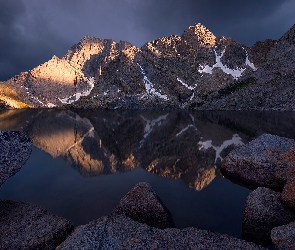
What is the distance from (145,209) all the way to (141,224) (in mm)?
Answer: 3357

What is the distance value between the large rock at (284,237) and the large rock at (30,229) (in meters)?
12.6

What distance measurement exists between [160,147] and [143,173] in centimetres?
1703

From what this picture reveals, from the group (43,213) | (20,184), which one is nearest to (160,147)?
(20,184)

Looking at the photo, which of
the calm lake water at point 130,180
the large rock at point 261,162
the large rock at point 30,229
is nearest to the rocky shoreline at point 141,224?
the large rock at point 30,229

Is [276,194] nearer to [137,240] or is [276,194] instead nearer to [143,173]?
[137,240]

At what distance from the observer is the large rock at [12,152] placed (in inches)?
767

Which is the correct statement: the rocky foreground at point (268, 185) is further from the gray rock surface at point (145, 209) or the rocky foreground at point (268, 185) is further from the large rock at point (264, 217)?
the gray rock surface at point (145, 209)

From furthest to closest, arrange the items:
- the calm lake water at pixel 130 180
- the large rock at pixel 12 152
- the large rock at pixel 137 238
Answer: the calm lake water at pixel 130 180 → the large rock at pixel 12 152 → the large rock at pixel 137 238

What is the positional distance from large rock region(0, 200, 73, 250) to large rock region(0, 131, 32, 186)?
263 centimetres

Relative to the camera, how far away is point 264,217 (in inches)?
699

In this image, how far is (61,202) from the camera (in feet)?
80.7

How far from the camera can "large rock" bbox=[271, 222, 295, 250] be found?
13.7 metres

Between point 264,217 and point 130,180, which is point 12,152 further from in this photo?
point 264,217

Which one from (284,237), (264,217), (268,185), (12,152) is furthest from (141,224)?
(268,185)
